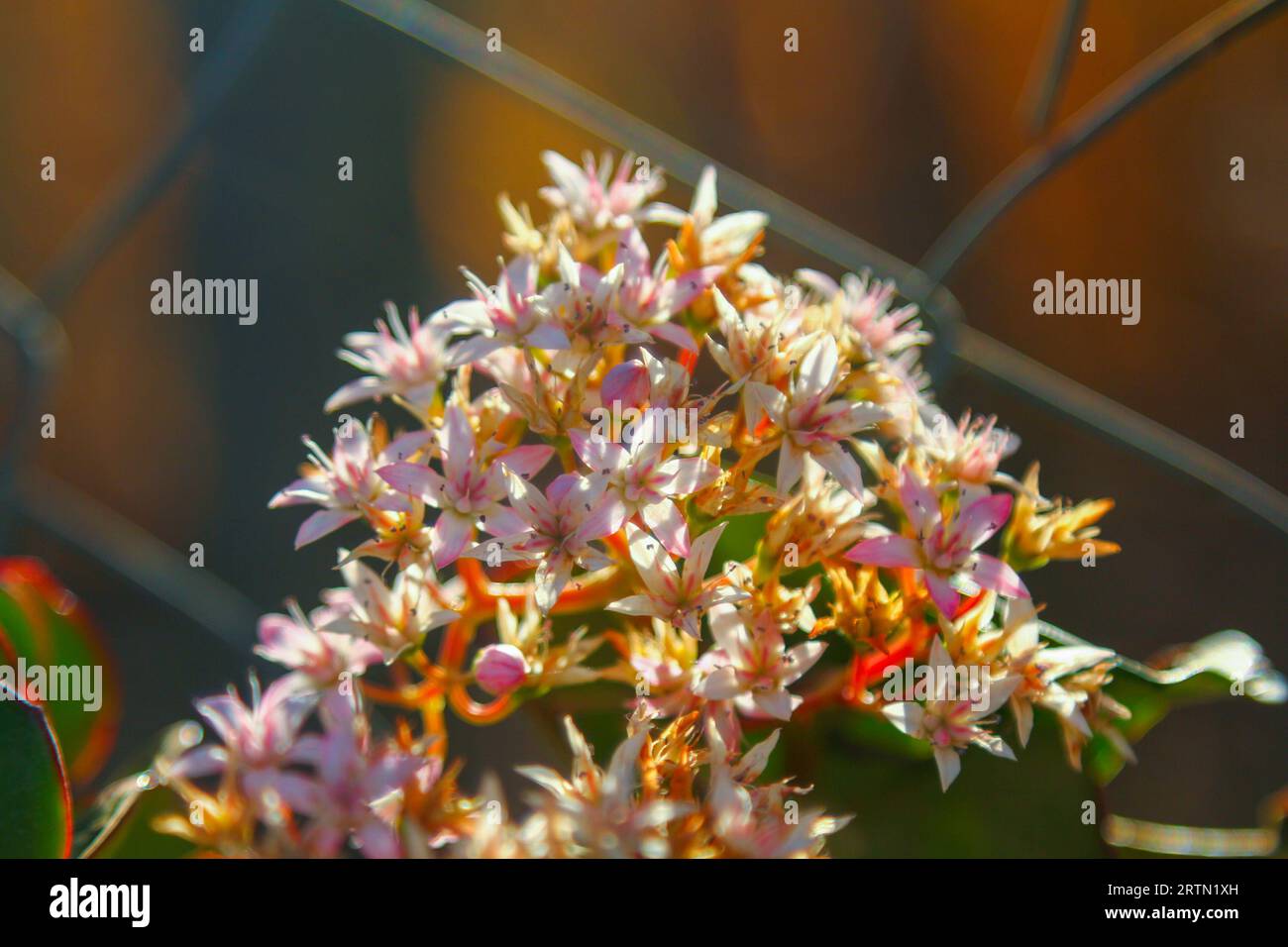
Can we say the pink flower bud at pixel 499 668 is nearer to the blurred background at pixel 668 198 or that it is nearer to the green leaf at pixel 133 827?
the green leaf at pixel 133 827

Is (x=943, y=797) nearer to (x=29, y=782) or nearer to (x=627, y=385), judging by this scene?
(x=627, y=385)

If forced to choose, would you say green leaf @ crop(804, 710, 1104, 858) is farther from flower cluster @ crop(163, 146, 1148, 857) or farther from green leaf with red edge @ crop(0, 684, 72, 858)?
green leaf with red edge @ crop(0, 684, 72, 858)

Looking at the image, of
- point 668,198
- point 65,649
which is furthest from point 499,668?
point 668,198

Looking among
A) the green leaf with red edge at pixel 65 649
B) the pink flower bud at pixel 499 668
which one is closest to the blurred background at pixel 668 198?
the green leaf with red edge at pixel 65 649
